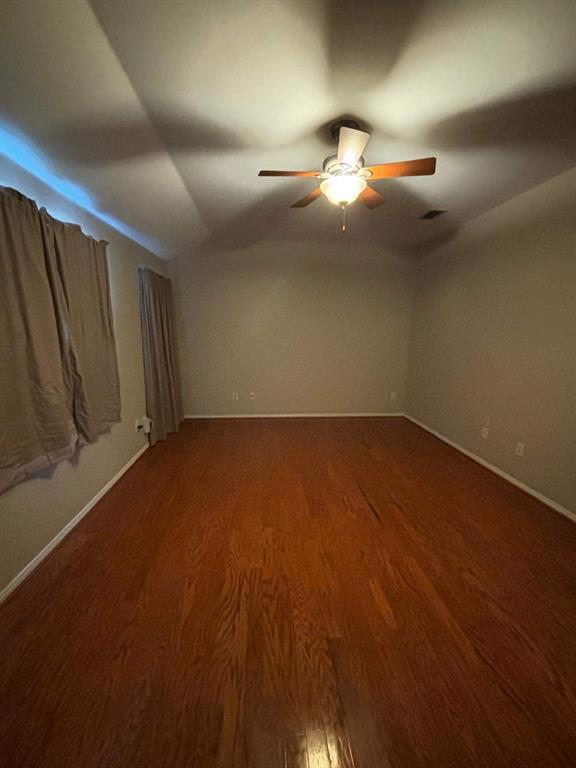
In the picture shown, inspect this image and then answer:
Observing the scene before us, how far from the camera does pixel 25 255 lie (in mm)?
1480

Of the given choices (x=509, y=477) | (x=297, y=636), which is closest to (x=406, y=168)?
(x=297, y=636)

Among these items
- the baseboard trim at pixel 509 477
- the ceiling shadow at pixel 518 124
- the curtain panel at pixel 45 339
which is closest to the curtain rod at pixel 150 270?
the curtain panel at pixel 45 339

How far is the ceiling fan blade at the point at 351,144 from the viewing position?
1.26 meters

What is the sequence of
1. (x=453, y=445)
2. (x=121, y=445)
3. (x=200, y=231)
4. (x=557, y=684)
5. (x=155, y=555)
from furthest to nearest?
(x=453, y=445)
(x=200, y=231)
(x=121, y=445)
(x=155, y=555)
(x=557, y=684)

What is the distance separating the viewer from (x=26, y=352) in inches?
59.3

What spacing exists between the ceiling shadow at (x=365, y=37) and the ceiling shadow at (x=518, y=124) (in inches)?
21.4

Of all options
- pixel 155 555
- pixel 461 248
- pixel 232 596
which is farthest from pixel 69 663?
pixel 461 248

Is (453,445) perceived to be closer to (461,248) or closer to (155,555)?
(461,248)

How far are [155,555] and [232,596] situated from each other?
587 mm

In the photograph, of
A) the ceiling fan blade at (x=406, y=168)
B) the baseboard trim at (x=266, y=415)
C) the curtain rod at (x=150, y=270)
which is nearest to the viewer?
the ceiling fan blade at (x=406, y=168)

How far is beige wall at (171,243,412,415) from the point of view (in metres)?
3.87

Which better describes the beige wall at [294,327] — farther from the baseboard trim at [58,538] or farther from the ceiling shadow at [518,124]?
the ceiling shadow at [518,124]

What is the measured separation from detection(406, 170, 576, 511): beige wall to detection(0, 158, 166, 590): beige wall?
11.5 feet

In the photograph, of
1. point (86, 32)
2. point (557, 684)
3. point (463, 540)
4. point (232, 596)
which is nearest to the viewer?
point (86, 32)
